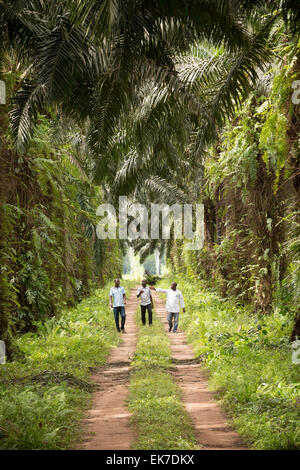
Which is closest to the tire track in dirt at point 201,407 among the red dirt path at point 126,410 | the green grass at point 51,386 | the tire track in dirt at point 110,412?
the red dirt path at point 126,410

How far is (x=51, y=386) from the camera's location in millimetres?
8539

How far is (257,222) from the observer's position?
1317cm

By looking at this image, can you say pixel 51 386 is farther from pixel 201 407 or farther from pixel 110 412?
pixel 201 407

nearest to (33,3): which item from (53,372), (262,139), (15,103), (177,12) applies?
(15,103)

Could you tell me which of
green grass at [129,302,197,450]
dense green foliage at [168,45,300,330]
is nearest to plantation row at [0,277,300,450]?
green grass at [129,302,197,450]

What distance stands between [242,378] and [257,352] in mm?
1745

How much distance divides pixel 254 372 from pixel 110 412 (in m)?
2.59

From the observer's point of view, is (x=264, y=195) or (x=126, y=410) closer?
(x=126, y=410)

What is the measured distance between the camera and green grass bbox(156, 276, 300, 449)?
20.5ft

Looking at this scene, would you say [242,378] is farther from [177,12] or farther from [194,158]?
[177,12]

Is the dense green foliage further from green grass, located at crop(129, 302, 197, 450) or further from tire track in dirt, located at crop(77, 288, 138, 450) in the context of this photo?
tire track in dirt, located at crop(77, 288, 138, 450)

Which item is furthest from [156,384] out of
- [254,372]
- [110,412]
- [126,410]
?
[254,372]

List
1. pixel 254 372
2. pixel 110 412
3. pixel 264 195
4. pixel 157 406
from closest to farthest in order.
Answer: pixel 157 406
pixel 110 412
pixel 254 372
pixel 264 195
